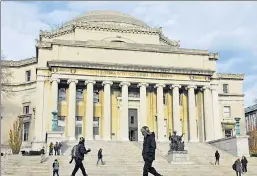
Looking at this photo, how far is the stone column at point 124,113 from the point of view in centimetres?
4762

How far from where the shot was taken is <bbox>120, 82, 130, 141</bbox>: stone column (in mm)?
47625

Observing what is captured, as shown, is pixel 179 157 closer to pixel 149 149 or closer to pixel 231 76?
pixel 149 149

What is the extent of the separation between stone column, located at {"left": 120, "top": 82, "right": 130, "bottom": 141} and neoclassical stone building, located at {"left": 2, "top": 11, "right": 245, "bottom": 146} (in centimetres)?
7

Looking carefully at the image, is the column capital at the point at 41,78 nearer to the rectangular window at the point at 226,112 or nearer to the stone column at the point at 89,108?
the stone column at the point at 89,108

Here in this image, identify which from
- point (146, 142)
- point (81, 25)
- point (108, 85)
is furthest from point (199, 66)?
point (146, 142)

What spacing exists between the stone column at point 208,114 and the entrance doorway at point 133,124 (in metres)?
9.01

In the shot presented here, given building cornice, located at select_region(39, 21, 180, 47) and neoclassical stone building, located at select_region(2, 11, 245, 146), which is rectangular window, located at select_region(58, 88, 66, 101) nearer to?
neoclassical stone building, located at select_region(2, 11, 245, 146)

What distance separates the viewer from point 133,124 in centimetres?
5038

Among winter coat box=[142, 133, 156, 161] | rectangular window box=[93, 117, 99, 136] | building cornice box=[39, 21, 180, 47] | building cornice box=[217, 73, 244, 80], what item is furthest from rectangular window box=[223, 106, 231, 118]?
winter coat box=[142, 133, 156, 161]

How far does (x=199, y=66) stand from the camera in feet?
177

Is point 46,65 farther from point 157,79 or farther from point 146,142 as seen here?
point 146,142


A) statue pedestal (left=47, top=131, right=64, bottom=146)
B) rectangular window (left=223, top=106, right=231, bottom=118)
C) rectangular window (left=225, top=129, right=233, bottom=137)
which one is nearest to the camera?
statue pedestal (left=47, top=131, right=64, bottom=146)

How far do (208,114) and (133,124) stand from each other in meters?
9.81

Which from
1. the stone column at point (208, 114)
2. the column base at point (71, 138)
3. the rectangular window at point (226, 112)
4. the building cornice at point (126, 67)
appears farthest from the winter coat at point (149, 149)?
the rectangular window at point (226, 112)
